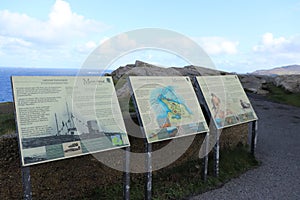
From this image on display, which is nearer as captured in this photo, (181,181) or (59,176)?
(59,176)

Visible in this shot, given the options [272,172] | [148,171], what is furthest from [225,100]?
[148,171]

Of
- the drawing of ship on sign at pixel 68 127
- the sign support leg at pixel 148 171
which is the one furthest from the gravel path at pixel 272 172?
the drawing of ship on sign at pixel 68 127

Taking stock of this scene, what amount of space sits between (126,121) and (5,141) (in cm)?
206

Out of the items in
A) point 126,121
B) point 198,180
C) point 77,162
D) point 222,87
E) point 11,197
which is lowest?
point 198,180

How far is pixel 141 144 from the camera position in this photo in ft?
16.1

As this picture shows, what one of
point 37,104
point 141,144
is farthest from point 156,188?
point 37,104

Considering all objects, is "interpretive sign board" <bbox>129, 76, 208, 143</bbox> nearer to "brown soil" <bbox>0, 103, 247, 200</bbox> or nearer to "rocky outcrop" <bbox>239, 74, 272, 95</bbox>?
"brown soil" <bbox>0, 103, 247, 200</bbox>

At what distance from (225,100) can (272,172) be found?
6.35 ft

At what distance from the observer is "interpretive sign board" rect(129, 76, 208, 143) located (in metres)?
4.38

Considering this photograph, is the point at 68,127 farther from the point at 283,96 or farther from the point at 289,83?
the point at 289,83

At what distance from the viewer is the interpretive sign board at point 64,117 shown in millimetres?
3197

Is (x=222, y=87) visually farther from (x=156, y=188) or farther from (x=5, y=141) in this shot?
(x=5, y=141)

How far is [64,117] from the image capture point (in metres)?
3.55

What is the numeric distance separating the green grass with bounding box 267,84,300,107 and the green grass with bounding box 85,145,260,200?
42.3 feet
